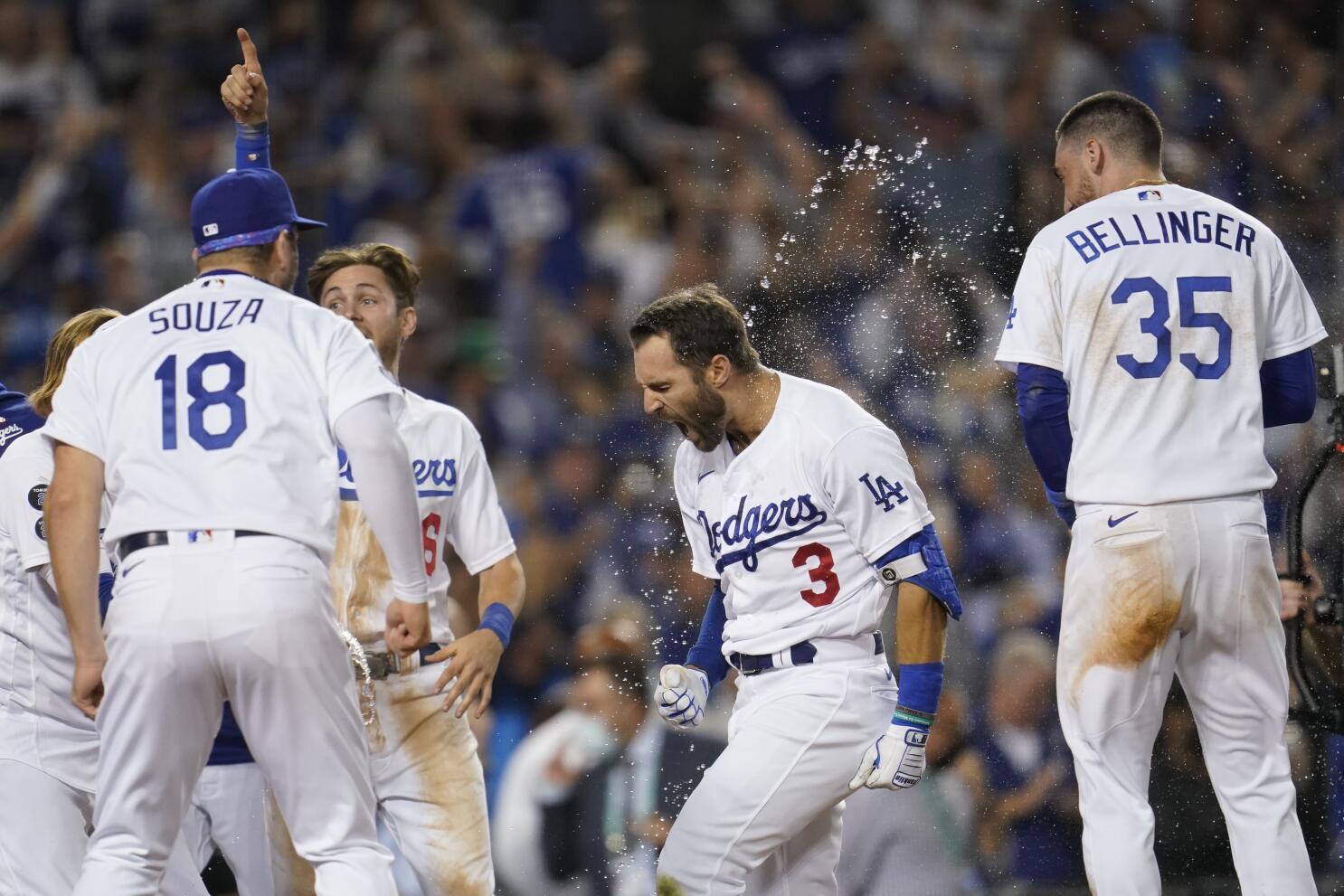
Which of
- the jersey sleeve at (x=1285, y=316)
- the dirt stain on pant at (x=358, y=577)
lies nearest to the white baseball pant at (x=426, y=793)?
the dirt stain on pant at (x=358, y=577)

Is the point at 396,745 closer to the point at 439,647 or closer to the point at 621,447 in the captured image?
the point at 439,647

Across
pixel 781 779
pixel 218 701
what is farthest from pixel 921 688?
pixel 218 701

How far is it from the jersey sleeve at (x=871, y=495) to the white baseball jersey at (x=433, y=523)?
1.06m

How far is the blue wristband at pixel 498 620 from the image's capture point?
12.0 ft

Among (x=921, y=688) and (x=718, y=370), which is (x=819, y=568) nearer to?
(x=921, y=688)

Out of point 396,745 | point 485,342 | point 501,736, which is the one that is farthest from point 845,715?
point 485,342

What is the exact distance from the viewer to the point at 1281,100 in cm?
604

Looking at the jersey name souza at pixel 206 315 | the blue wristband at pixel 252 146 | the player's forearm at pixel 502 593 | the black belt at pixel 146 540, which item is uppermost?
the blue wristband at pixel 252 146

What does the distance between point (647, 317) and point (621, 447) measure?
2584 mm

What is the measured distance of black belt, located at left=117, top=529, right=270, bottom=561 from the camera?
9.38 ft

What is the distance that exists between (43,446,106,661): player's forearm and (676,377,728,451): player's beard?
1311 millimetres

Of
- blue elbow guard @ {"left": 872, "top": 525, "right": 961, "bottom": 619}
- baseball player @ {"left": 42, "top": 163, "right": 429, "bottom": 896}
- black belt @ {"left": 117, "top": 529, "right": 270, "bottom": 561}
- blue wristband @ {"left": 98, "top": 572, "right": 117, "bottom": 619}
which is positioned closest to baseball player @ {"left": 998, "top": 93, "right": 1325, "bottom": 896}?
blue elbow guard @ {"left": 872, "top": 525, "right": 961, "bottom": 619}

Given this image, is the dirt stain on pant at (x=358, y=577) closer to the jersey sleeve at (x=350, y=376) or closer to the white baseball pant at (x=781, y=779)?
the jersey sleeve at (x=350, y=376)

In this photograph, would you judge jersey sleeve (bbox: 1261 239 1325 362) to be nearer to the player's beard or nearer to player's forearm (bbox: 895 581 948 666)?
player's forearm (bbox: 895 581 948 666)
